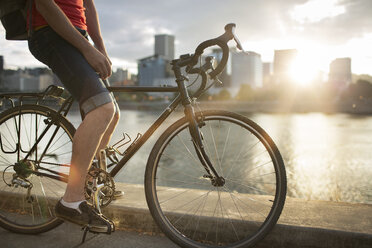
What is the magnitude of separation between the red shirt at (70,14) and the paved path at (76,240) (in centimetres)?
143

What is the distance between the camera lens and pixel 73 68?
1810 mm

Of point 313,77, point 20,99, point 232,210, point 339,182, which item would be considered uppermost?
point 313,77

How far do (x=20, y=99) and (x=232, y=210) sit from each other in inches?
68.7

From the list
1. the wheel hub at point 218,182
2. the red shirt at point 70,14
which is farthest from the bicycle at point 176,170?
the red shirt at point 70,14

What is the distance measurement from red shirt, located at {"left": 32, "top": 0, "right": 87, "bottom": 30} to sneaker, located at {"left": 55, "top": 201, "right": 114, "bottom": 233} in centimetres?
111

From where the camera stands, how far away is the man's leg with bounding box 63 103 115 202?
1830mm

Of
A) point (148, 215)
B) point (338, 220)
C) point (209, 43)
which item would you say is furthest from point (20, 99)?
point (338, 220)

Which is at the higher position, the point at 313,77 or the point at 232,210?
the point at 313,77

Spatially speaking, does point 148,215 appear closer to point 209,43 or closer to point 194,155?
point 194,155

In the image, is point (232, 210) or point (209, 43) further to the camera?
point (232, 210)

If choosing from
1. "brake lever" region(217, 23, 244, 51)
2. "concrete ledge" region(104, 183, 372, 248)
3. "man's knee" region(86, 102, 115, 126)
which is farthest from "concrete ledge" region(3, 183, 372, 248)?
"brake lever" region(217, 23, 244, 51)

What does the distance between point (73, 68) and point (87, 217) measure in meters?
0.90

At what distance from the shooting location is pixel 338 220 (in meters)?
2.11

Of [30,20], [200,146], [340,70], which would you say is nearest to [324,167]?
[200,146]
